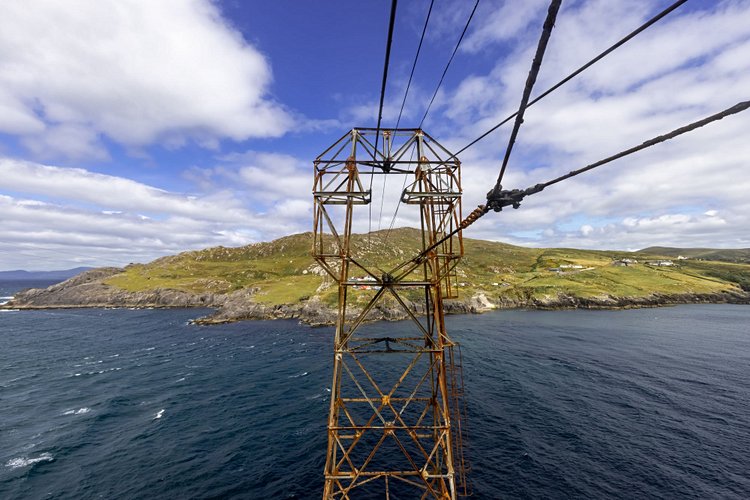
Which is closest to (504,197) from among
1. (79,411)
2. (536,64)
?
(536,64)

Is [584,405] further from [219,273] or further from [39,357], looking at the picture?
[219,273]

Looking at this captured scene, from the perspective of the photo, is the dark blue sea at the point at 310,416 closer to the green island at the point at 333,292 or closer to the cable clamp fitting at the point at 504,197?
the cable clamp fitting at the point at 504,197

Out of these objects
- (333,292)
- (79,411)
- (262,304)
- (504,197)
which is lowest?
(79,411)

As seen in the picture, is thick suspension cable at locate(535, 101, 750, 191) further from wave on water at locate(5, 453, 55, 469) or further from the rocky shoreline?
the rocky shoreline

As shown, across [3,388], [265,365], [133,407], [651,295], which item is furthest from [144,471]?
[651,295]

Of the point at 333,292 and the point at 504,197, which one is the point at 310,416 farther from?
the point at 333,292
